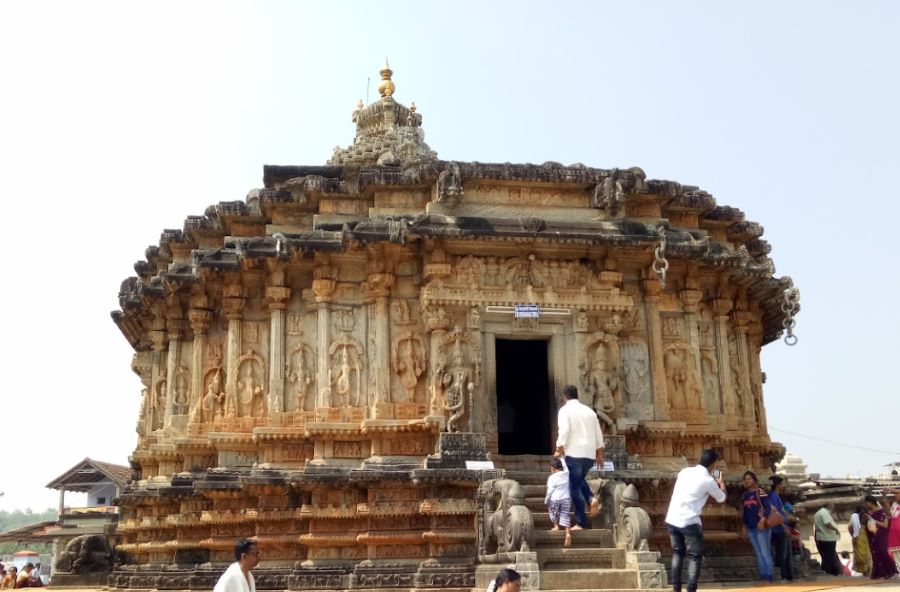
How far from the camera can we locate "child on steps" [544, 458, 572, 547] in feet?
38.7

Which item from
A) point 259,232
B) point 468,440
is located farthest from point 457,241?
point 259,232

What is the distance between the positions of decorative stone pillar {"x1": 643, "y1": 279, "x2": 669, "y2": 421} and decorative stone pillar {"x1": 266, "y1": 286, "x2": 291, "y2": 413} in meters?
6.42

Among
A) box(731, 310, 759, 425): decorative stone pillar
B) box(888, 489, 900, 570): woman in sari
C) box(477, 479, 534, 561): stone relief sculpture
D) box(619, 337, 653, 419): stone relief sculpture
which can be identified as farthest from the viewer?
box(731, 310, 759, 425): decorative stone pillar

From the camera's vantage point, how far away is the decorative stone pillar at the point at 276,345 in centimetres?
1534

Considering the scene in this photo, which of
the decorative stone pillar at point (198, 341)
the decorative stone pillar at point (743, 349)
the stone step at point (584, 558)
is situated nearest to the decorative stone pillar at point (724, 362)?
the decorative stone pillar at point (743, 349)

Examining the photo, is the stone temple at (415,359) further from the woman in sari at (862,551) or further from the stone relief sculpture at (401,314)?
the woman in sari at (862,551)

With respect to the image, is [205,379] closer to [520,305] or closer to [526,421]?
[520,305]

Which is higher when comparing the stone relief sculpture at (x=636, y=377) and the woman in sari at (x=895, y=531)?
the stone relief sculpture at (x=636, y=377)

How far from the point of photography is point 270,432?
49.1ft

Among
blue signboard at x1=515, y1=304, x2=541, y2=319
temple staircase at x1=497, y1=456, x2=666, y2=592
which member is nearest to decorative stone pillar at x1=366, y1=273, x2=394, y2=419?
blue signboard at x1=515, y1=304, x2=541, y2=319

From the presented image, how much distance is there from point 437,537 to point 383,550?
95cm

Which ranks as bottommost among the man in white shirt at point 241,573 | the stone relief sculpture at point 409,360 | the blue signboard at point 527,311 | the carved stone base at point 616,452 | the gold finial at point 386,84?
the man in white shirt at point 241,573

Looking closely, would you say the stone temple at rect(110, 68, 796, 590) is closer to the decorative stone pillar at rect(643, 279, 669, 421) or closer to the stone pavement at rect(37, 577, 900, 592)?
the decorative stone pillar at rect(643, 279, 669, 421)

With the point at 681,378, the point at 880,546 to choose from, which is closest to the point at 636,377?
the point at 681,378
